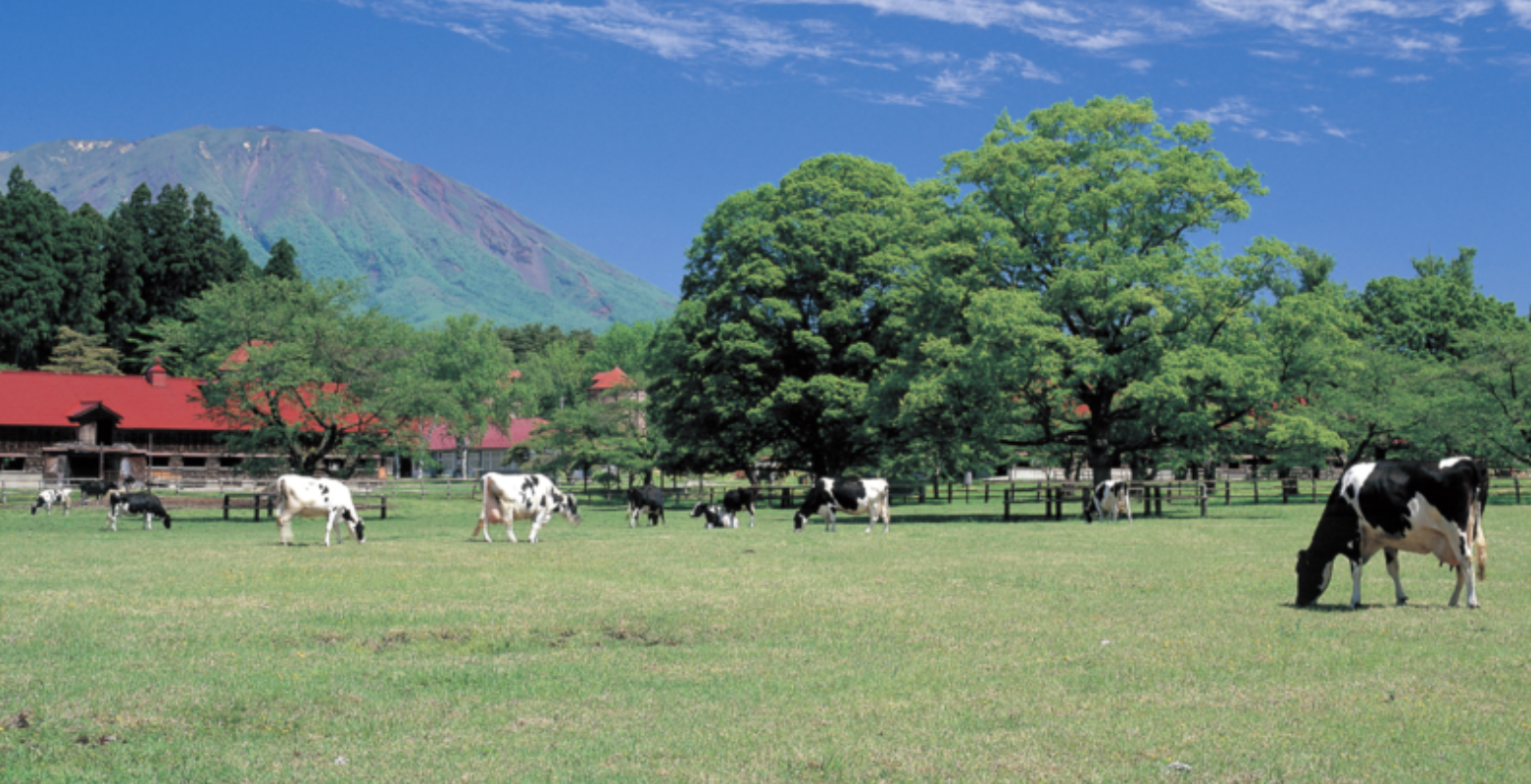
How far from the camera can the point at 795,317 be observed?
4234cm

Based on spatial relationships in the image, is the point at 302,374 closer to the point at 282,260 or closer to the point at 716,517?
the point at 716,517

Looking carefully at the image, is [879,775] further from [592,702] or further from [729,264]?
[729,264]

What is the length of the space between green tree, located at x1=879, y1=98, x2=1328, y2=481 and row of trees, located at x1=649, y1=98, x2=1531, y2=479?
8cm

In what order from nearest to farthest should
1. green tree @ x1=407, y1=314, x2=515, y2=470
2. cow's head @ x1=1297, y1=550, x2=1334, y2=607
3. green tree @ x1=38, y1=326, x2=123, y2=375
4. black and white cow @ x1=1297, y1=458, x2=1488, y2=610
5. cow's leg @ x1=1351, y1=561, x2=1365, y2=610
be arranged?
1. black and white cow @ x1=1297, y1=458, x2=1488, y2=610
2. cow's leg @ x1=1351, y1=561, x2=1365, y2=610
3. cow's head @ x1=1297, y1=550, x2=1334, y2=607
4. green tree @ x1=38, y1=326, x2=123, y2=375
5. green tree @ x1=407, y1=314, x2=515, y2=470

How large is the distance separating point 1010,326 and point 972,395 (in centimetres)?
321

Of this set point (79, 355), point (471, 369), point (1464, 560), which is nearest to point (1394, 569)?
point (1464, 560)

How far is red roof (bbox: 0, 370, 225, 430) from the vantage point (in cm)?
6253

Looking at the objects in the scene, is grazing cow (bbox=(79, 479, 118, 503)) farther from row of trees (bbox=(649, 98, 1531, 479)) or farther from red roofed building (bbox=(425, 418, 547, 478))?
red roofed building (bbox=(425, 418, 547, 478))

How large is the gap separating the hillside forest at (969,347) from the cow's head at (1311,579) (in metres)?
19.8

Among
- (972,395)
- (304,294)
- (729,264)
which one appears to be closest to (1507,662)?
(972,395)

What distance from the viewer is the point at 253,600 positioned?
12922 mm

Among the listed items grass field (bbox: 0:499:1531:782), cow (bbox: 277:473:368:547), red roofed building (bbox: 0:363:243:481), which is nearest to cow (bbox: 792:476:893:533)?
cow (bbox: 277:473:368:547)

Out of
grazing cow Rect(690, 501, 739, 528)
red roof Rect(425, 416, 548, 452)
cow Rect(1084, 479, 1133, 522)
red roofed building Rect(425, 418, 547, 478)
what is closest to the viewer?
grazing cow Rect(690, 501, 739, 528)

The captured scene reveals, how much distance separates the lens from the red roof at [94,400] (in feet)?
205
